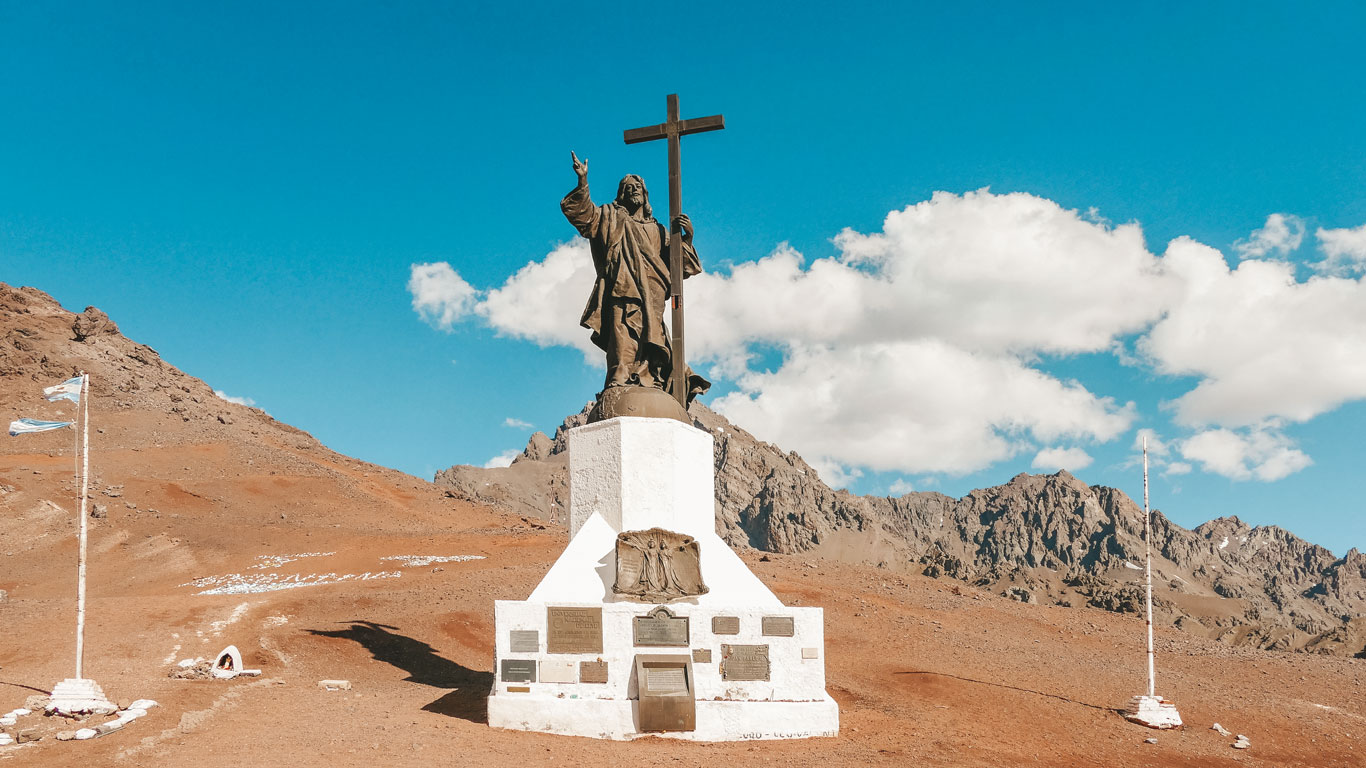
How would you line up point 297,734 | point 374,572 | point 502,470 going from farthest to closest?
1. point 502,470
2. point 374,572
3. point 297,734

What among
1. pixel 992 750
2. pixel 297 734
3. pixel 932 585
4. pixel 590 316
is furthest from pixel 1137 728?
pixel 932 585

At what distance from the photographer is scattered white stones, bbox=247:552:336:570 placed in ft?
82.8

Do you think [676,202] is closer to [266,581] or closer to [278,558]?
[266,581]

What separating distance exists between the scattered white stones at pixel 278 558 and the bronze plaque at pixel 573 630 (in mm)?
16854

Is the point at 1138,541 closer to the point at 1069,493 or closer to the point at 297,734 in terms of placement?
the point at 1069,493

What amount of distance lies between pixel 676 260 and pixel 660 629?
17.3 feet

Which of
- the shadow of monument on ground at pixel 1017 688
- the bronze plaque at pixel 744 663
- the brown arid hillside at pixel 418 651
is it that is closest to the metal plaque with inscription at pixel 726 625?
the bronze plaque at pixel 744 663

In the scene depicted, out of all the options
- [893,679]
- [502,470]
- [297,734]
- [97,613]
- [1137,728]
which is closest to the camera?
[297,734]

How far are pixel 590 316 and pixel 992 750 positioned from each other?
7.38 m

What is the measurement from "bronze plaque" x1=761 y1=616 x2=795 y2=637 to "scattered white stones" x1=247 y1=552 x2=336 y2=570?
18109mm

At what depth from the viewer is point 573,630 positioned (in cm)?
1077

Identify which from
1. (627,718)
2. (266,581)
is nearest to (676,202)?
(627,718)

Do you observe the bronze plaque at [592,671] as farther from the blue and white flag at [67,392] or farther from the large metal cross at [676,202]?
the blue and white flag at [67,392]

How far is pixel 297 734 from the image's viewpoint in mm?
9461
